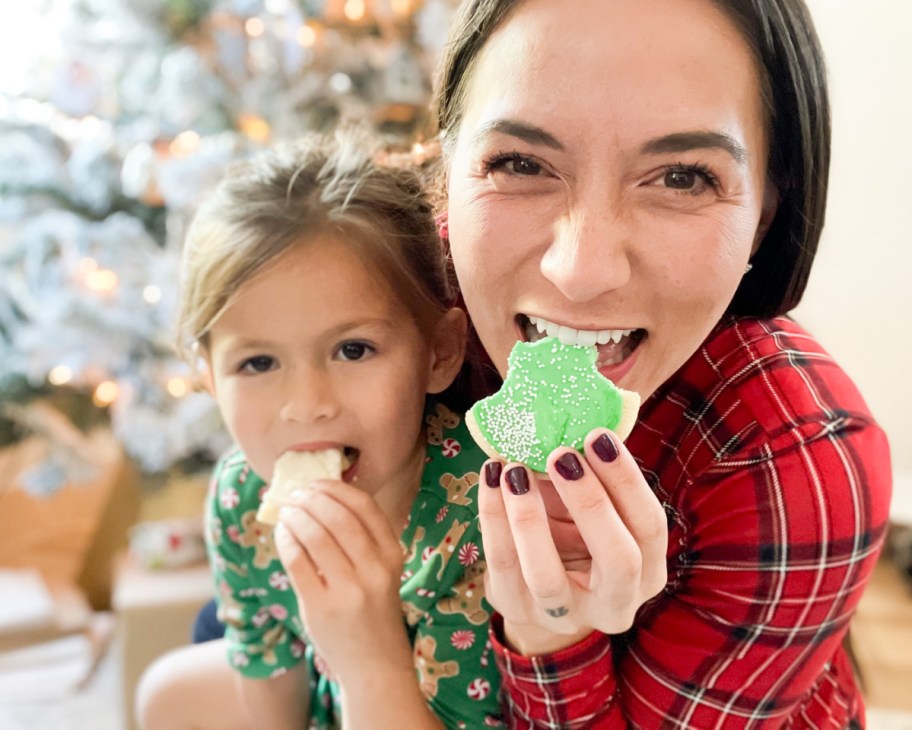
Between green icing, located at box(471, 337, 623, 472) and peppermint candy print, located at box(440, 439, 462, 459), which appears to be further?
peppermint candy print, located at box(440, 439, 462, 459)

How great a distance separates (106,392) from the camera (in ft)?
7.22

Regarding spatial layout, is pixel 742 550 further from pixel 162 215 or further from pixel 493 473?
pixel 162 215

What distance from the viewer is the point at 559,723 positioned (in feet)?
3.02

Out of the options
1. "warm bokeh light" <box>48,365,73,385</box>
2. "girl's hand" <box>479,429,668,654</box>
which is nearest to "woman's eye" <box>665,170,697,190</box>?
"girl's hand" <box>479,429,668,654</box>

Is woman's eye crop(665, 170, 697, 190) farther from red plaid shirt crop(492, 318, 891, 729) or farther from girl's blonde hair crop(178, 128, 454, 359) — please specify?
girl's blonde hair crop(178, 128, 454, 359)

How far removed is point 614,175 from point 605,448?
240 mm

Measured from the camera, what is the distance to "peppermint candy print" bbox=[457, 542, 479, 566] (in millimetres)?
1038

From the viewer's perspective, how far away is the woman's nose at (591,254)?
2.38 ft

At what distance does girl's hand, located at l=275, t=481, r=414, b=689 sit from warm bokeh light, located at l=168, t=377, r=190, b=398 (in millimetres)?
1283

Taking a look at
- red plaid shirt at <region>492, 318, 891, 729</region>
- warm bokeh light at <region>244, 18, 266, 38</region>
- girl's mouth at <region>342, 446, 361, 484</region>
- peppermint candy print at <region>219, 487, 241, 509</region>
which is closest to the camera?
red plaid shirt at <region>492, 318, 891, 729</region>

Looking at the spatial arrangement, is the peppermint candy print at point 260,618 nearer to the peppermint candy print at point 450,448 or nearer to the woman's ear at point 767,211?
the peppermint candy print at point 450,448

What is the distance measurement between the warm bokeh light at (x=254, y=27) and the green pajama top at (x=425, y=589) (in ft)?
4.40

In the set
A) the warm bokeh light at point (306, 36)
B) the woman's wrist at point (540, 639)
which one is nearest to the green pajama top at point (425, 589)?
the woman's wrist at point (540, 639)

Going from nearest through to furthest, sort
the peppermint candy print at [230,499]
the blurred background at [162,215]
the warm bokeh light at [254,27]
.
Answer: the peppermint candy print at [230,499], the blurred background at [162,215], the warm bokeh light at [254,27]
